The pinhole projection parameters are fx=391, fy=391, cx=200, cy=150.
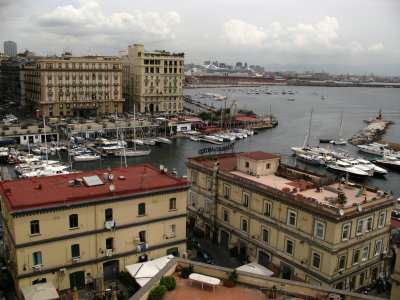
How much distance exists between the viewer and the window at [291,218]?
78.5 ft

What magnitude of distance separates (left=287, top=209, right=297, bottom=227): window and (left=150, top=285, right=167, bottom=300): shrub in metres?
12.0

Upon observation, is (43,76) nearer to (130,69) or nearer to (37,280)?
(130,69)

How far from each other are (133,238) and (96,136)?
55665 millimetres

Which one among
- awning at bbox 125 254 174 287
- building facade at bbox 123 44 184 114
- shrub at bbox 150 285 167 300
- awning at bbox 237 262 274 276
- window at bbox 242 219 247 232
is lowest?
awning at bbox 237 262 274 276

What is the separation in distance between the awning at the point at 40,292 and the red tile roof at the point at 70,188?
13.2 ft

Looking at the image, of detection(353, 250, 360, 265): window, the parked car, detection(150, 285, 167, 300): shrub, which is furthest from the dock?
detection(353, 250, 360, 265): window

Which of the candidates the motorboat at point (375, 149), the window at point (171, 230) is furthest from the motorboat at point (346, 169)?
the window at point (171, 230)

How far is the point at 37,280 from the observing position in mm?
20859

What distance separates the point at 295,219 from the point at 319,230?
178 centimetres

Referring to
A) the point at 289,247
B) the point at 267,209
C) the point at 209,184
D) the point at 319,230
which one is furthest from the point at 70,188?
the point at 319,230

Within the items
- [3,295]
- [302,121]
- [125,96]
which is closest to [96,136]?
[125,96]

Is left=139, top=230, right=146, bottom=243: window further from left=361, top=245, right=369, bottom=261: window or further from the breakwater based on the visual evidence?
the breakwater

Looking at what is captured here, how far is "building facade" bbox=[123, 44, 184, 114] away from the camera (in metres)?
101

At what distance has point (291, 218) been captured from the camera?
2423 cm
